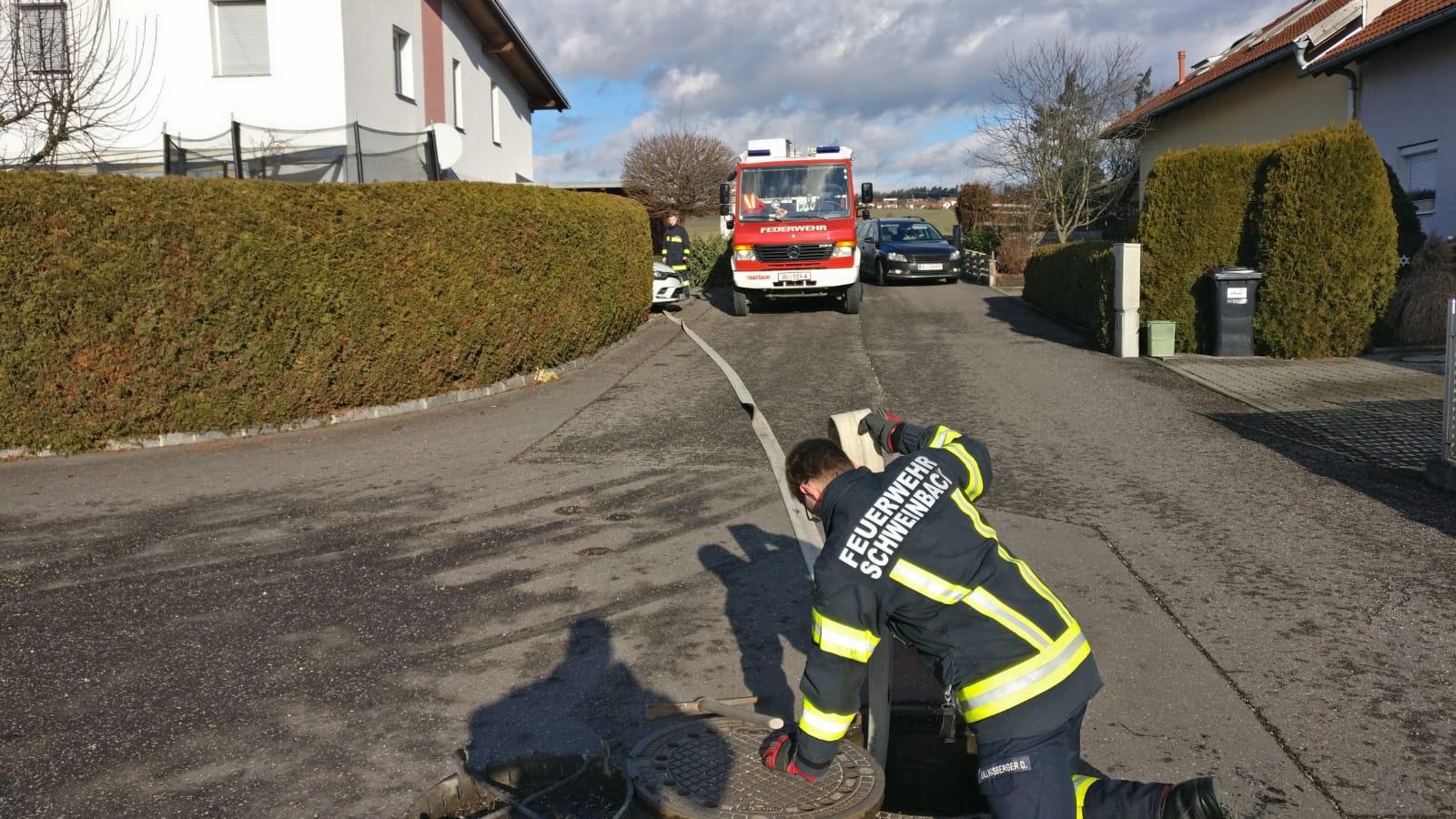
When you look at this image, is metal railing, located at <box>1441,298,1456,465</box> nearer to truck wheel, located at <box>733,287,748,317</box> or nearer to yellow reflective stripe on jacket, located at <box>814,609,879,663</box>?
yellow reflective stripe on jacket, located at <box>814,609,879,663</box>

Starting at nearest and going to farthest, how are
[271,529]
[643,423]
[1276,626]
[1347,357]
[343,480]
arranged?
[1276,626]
[271,529]
[343,480]
[643,423]
[1347,357]

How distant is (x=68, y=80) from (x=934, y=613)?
1572 cm

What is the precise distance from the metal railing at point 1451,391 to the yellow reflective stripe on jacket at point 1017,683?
19.0 feet

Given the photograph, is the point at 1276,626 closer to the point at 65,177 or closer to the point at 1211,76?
→ the point at 65,177

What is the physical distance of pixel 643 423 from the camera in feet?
36.8

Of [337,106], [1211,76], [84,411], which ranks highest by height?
[1211,76]

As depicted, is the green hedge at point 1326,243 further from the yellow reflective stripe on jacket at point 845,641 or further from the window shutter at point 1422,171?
the yellow reflective stripe on jacket at point 845,641

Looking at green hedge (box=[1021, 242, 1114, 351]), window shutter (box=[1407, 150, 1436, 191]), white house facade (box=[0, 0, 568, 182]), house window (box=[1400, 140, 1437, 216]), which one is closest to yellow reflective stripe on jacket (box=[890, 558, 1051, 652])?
green hedge (box=[1021, 242, 1114, 351])

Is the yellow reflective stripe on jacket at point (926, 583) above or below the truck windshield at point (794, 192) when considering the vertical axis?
below

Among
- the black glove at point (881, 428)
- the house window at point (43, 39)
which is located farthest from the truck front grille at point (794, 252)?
the black glove at point (881, 428)

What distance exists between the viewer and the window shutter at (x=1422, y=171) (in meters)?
18.3

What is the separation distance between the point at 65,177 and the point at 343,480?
12.3 ft

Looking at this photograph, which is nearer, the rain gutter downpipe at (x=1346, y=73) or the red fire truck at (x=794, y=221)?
the rain gutter downpipe at (x=1346, y=73)

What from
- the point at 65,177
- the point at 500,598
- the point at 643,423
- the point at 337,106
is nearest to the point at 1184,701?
the point at 500,598
